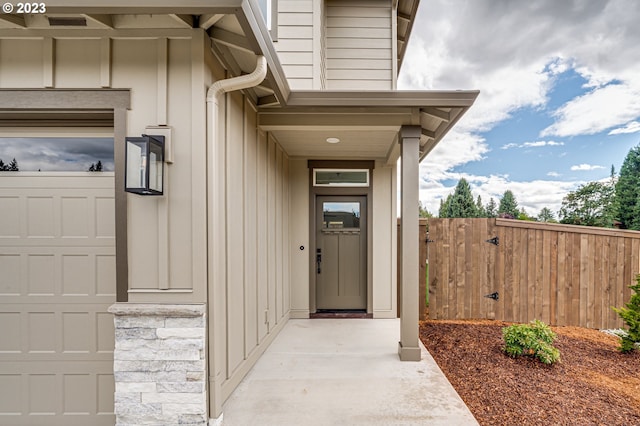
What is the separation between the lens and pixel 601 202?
13258 mm

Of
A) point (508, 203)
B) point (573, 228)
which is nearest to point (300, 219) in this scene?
point (573, 228)

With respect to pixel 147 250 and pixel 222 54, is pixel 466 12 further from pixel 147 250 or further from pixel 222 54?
pixel 147 250

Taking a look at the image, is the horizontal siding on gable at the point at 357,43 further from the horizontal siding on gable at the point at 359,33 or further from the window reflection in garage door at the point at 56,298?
the window reflection in garage door at the point at 56,298

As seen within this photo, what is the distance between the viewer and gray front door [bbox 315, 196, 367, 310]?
4848 mm

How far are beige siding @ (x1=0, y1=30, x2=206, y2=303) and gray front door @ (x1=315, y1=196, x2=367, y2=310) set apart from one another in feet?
9.79

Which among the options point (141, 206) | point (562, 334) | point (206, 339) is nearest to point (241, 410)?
point (206, 339)

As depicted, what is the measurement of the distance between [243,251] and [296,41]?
9.64 ft

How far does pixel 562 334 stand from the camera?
3.94 m

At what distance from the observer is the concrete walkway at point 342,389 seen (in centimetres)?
A: 218

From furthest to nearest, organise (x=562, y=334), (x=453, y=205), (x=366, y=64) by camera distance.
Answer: (x=453, y=205)
(x=366, y=64)
(x=562, y=334)

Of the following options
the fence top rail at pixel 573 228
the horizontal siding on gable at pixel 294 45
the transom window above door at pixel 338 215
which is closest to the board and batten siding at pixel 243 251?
the transom window above door at pixel 338 215

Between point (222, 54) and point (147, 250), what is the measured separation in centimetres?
155

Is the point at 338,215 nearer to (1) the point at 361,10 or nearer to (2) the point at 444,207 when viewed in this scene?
(1) the point at 361,10

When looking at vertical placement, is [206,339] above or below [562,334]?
above
